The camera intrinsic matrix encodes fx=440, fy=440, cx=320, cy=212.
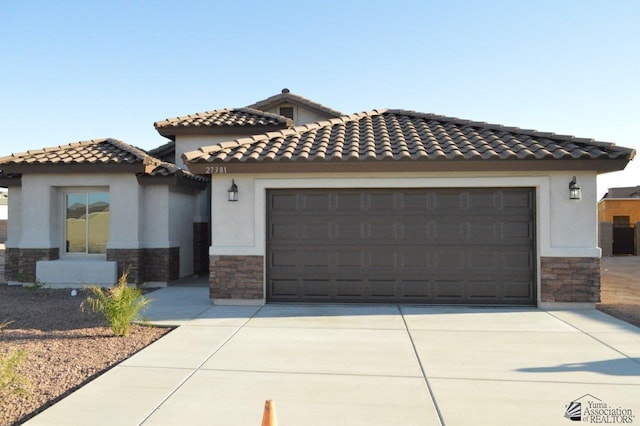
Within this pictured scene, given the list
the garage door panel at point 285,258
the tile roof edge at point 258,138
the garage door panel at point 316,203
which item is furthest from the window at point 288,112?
the garage door panel at point 285,258

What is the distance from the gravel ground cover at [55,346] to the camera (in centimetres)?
480

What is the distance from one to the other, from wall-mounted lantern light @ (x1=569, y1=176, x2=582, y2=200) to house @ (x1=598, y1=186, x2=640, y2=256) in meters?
21.7

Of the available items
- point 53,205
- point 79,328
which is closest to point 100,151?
point 53,205

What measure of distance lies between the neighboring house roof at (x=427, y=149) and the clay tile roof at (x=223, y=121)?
424 cm

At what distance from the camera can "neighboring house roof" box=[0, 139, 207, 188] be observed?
12016 mm

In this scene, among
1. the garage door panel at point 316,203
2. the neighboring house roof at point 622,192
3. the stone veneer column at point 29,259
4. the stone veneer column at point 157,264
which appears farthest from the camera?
the neighboring house roof at point 622,192

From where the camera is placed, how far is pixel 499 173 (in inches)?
368

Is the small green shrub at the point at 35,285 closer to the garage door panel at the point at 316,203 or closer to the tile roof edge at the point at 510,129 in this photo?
the garage door panel at the point at 316,203

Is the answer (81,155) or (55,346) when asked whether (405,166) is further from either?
(81,155)

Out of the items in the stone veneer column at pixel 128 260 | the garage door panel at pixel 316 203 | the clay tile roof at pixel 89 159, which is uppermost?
the clay tile roof at pixel 89 159

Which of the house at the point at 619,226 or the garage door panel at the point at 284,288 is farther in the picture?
the house at the point at 619,226

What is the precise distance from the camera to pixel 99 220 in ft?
41.9

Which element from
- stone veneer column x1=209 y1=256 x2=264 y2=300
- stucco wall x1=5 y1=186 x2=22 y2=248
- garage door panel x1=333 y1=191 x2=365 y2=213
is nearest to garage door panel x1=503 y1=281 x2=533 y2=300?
garage door panel x1=333 y1=191 x2=365 y2=213

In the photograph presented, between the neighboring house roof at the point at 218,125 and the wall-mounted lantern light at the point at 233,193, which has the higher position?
the neighboring house roof at the point at 218,125
